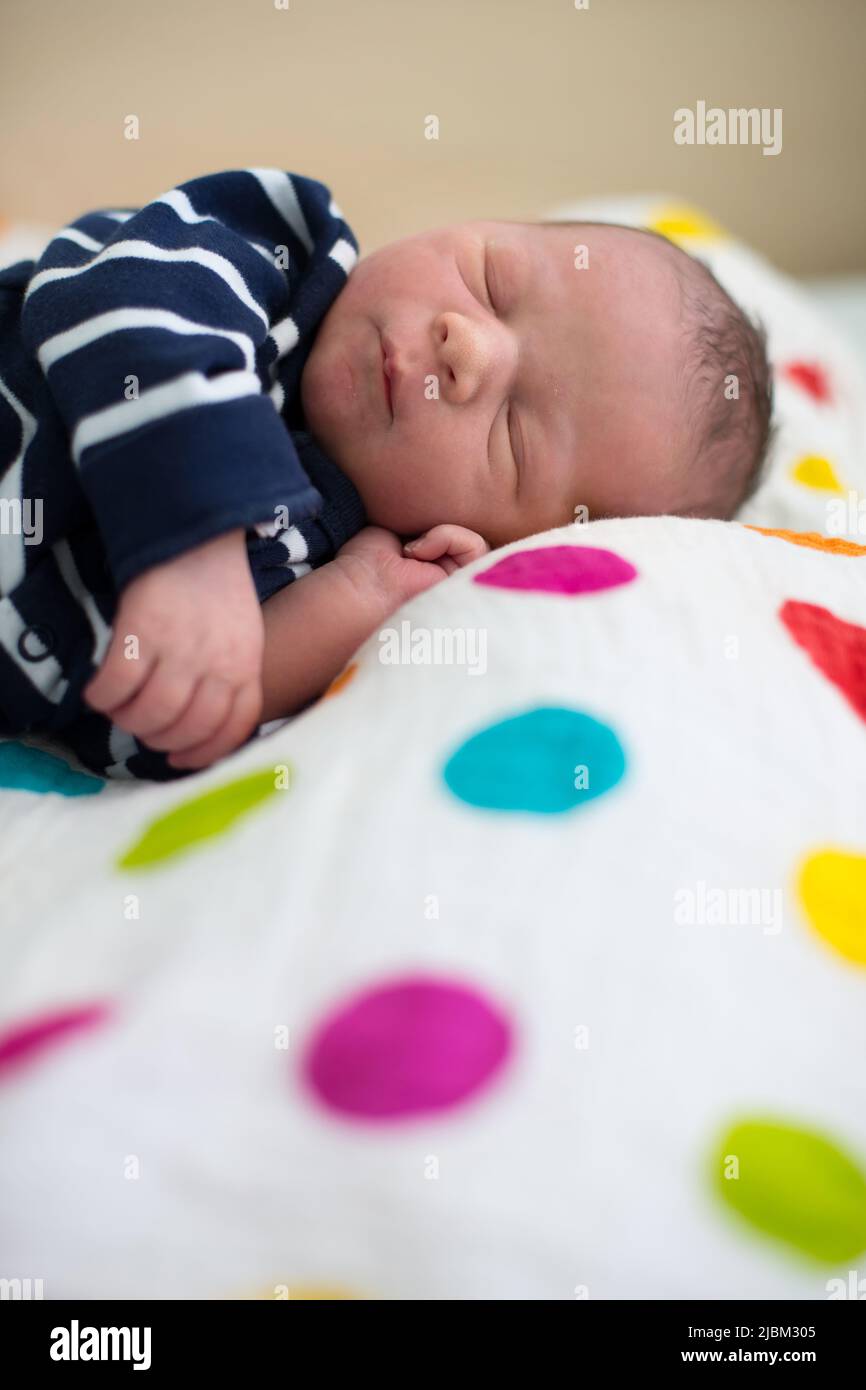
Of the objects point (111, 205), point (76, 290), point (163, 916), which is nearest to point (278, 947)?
point (163, 916)

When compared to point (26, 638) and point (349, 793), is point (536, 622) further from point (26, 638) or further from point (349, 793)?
point (26, 638)

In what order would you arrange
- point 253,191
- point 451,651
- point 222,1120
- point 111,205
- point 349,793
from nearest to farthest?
point 222,1120 < point 349,793 < point 451,651 < point 253,191 < point 111,205

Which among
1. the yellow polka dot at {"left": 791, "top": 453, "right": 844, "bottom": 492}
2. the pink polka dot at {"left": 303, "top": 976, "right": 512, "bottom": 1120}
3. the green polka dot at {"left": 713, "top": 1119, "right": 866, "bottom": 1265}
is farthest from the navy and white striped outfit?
the yellow polka dot at {"left": 791, "top": 453, "right": 844, "bottom": 492}

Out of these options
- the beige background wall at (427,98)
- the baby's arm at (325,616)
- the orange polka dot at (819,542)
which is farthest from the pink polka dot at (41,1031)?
the beige background wall at (427,98)

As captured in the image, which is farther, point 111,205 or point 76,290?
point 111,205

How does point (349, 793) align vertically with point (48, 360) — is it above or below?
below

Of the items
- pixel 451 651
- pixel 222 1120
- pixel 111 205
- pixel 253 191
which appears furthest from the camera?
pixel 111 205

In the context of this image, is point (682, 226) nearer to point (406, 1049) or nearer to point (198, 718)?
point (198, 718)

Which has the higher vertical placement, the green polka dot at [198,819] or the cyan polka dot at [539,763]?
the cyan polka dot at [539,763]

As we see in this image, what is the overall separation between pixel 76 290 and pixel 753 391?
2.19 feet

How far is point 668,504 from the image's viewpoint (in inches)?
46.5

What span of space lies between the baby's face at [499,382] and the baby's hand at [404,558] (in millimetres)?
33

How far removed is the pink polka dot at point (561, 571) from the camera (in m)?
0.88

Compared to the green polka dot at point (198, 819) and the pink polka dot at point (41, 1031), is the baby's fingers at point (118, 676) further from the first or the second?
the pink polka dot at point (41, 1031)
